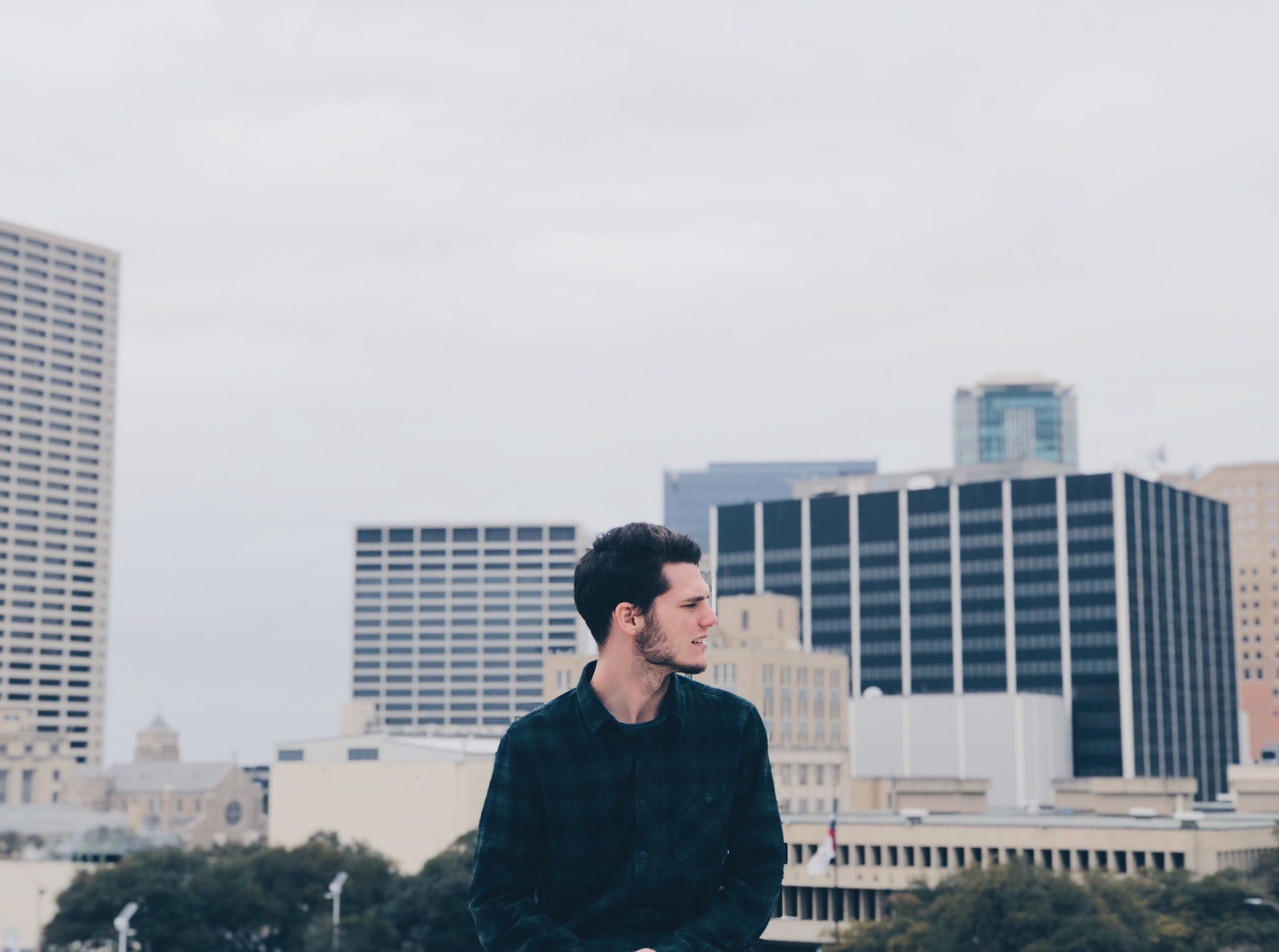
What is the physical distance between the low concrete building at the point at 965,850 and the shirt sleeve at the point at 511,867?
113846mm

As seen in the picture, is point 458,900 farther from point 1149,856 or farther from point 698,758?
point 698,758

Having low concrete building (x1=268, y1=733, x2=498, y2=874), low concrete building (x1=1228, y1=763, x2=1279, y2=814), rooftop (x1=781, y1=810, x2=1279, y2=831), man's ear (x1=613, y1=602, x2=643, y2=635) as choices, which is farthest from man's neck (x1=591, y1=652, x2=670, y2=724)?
low concrete building (x1=268, y1=733, x2=498, y2=874)

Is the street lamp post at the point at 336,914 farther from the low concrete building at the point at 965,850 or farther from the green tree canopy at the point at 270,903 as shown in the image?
the low concrete building at the point at 965,850

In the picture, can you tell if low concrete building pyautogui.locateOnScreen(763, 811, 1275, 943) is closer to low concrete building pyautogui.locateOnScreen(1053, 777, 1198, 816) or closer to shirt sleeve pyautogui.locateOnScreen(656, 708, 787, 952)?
low concrete building pyautogui.locateOnScreen(1053, 777, 1198, 816)

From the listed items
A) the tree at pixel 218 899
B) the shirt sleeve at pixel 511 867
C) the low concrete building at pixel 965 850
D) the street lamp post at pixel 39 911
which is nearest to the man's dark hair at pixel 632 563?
the shirt sleeve at pixel 511 867

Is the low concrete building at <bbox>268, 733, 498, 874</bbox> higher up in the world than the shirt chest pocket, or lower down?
lower down

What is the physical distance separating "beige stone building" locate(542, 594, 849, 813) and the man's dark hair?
156m

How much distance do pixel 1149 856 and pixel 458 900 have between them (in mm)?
45733

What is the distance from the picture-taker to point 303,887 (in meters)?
131

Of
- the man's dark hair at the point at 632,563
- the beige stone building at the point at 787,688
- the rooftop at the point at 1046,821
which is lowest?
the rooftop at the point at 1046,821

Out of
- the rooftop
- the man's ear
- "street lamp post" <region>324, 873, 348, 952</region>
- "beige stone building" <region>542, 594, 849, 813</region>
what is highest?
the man's ear

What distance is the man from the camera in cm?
825

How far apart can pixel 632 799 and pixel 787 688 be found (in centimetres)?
17556

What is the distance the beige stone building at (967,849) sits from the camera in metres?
120
